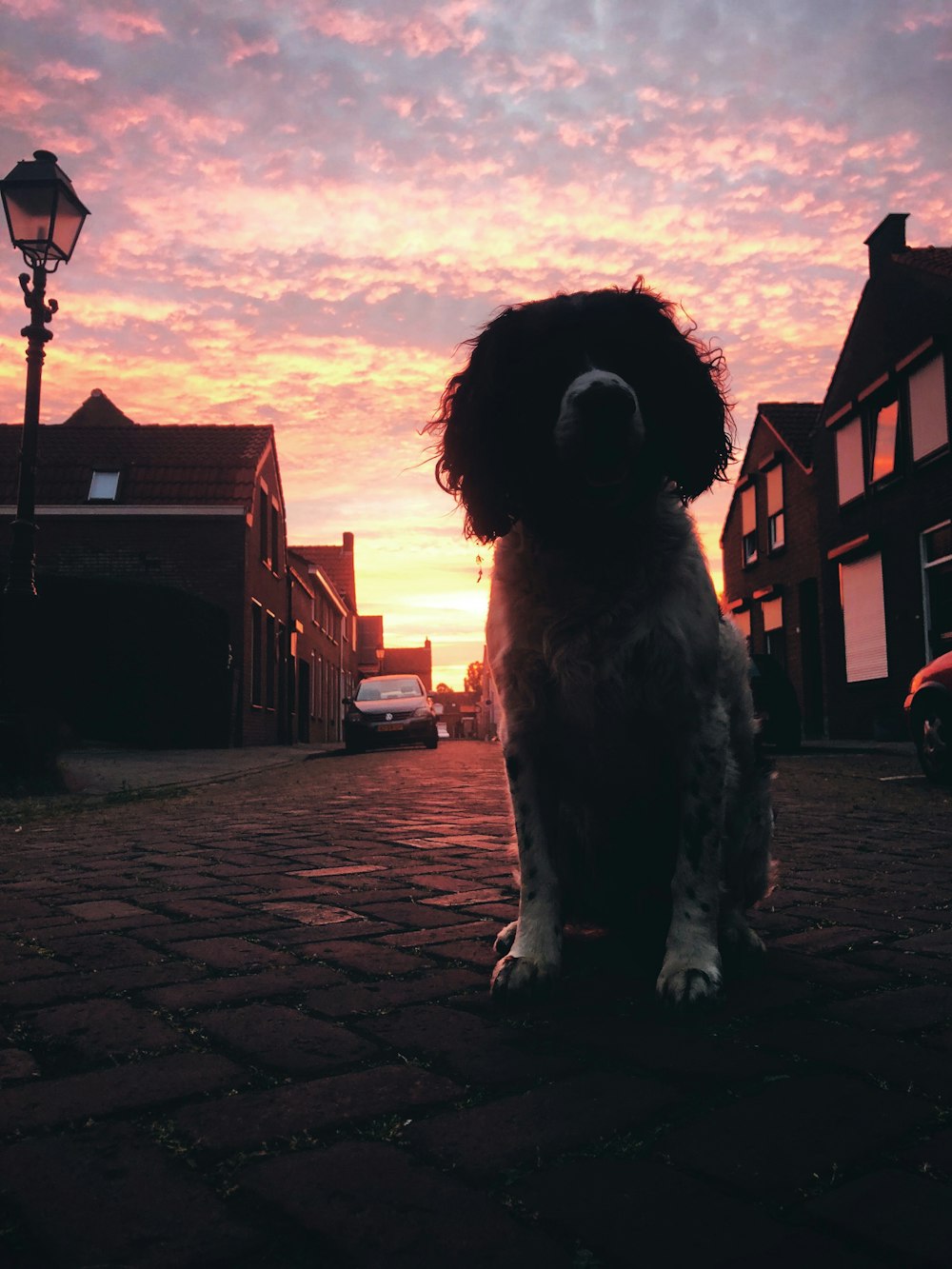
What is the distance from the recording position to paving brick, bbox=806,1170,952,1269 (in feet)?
4.08

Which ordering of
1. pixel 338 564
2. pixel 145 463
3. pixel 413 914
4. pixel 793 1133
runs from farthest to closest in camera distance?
pixel 338 564, pixel 145 463, pixel 413 914, pixel 793 1133

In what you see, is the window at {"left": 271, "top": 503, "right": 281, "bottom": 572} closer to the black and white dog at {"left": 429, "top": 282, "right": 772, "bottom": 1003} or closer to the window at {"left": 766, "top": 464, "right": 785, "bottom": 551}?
the window at {"left": 766, "top": 464, "right": 785, "bottom": 551}

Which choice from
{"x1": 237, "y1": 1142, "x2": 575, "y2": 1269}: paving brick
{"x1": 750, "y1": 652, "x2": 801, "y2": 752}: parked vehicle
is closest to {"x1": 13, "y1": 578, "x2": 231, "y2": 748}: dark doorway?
{"x1": 750, "y1": 652, "x2": 801, "y2": 752}: parked vehicle

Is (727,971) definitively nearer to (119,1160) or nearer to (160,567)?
(119,1160)

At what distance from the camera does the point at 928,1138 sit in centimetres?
156

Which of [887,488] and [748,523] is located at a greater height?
[748,523]

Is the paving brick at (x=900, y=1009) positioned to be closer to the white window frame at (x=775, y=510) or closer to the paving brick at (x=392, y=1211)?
the paving brick at (x=392, y=1211)

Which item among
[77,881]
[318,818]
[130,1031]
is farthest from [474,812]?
[130,1031]

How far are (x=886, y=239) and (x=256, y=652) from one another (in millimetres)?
14728

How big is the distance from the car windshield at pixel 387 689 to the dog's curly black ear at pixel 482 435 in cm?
1938

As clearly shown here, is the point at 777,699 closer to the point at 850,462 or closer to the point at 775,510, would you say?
the point at 850,462


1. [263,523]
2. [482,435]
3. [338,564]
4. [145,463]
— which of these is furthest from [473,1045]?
[338,564]

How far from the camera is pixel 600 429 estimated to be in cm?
260

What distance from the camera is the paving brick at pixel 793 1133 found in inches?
56.9
